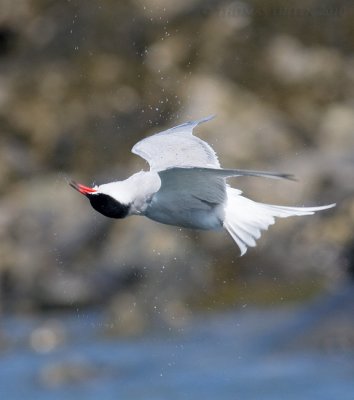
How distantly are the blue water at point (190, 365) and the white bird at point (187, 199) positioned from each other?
21.7 feet

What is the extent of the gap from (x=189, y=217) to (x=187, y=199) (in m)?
0.08

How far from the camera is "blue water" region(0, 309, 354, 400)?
12094mm

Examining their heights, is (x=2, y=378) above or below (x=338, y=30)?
below

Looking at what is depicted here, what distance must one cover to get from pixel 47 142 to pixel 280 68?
4.07 m

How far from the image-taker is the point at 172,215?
5.02 m

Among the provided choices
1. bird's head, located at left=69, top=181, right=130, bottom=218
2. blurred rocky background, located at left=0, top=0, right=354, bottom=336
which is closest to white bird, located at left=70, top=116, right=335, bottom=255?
bird's head, located at left=69, top=181, right=130, bottom=218

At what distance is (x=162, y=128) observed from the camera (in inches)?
723

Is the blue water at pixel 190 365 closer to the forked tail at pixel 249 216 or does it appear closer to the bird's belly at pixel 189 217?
the forked tail at pixel 249 216

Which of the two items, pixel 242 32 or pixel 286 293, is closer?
pixel 286 293

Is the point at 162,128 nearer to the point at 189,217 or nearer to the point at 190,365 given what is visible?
the point at 190,365

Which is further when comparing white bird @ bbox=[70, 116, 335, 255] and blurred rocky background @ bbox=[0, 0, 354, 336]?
blurred rocky background @ bbox=[0, 0, 354, 336]

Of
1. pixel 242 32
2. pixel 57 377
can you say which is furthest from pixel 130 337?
pixel 242 32

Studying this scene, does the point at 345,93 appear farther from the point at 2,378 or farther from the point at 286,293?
the point at 2,378

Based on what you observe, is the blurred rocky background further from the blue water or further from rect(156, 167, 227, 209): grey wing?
rect(156, 167, 227, 209): grey wing
